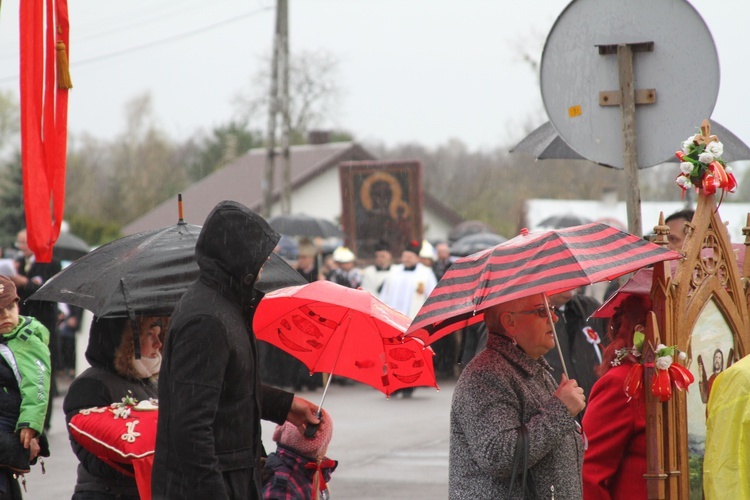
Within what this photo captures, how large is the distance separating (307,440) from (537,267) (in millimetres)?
1520

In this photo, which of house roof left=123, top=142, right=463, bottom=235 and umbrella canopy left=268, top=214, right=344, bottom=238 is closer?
umbrella canopy left=268, top=214, right=344, bottom=238

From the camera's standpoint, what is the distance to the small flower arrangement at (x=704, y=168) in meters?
4.43

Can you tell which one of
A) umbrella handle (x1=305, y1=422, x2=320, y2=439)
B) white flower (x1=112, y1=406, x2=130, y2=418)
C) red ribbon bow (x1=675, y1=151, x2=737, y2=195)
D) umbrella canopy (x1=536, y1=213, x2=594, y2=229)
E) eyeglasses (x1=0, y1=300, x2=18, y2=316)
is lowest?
umbrella handle (x1=305, y1=422, x2=320, y2=439)

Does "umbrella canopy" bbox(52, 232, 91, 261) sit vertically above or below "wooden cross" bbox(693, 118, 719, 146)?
below

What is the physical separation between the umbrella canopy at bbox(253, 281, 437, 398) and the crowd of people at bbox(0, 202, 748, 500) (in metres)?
0.35

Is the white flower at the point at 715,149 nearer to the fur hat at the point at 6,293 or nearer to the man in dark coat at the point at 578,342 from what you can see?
the man in dark coat at the point at 578,342

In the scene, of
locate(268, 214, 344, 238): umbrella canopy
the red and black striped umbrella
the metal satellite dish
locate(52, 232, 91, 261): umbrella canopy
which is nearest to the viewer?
the red and black striped umbrella

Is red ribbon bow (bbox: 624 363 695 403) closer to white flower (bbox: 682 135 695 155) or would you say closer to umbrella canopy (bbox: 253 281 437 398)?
white flower (bbox: 682 135 695 155)

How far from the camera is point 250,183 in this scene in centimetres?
5197

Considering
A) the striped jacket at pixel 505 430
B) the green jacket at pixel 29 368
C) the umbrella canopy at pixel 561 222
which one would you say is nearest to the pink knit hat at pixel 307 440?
the striped jacket at pixel 505 430

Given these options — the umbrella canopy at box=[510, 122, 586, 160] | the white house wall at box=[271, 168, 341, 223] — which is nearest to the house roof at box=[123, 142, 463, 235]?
the white house wall at box=[271, 168, 341, 223]

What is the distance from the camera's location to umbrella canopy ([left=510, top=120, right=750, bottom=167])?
271 inches

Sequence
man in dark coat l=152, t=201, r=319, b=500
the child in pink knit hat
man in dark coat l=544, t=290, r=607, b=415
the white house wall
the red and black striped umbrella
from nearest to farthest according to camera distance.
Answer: man in dark coat l=152, t=201, r=319, b=500 → the red and black striped umbrella → the child in pink knit hat → man in dark coat l=544, t=290, r=607, b=415 → the white house wall

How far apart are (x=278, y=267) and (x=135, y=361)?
73 cm
